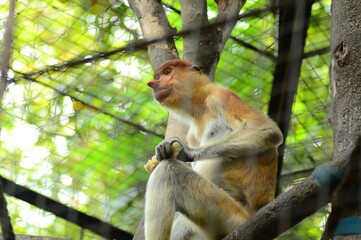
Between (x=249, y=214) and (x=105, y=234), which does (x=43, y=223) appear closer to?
(x=105, y=234)

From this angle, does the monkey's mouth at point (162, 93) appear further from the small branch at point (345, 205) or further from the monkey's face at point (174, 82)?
the small branch at point (345, 205)

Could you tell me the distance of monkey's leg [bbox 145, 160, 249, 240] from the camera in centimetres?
352

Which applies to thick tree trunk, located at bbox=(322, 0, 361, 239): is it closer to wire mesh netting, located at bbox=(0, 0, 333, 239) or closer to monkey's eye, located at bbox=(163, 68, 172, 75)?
monkey's eye, located at bbox=(163, 68, 172, 75)

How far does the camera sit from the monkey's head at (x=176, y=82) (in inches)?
173

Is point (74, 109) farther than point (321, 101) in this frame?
Yes

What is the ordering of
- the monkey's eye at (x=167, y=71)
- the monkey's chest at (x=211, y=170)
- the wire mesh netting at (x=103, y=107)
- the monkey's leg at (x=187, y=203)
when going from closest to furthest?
the monkey's leg at (x=187, y=203)
the monkey's chest at (x=211, y=170)
the monkey's eye at (x=167, y=71)
the wire mesh netting at (x=103, y=107)

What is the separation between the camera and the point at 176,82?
4523 millimetres

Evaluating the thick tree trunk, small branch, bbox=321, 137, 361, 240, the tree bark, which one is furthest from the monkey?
small branch, bbox=321, 137, 361, 240

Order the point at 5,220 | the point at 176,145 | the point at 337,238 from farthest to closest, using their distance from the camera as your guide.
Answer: the point at 176,145 → the point at 337,238 → the point at 5,220

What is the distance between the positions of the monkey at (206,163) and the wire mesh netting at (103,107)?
2.25 ft

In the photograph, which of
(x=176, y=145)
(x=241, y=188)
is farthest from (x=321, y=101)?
(x=176, y=145)

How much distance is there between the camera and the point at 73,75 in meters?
5.27

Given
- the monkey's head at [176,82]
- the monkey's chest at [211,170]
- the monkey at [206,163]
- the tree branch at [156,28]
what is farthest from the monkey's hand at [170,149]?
the tree branch at [156,28]

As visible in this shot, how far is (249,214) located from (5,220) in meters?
1.91
